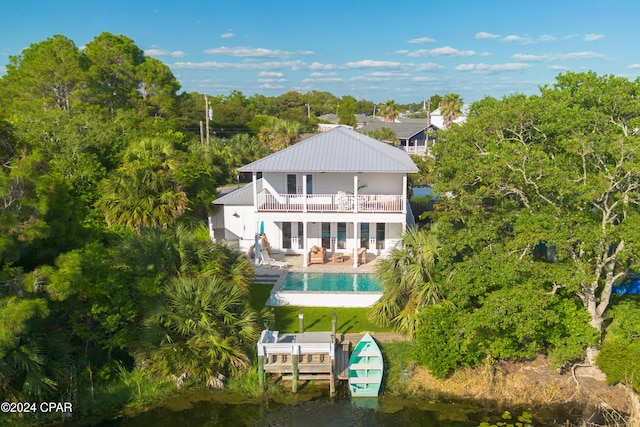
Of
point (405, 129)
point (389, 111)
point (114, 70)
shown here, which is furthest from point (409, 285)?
point (389, 111)

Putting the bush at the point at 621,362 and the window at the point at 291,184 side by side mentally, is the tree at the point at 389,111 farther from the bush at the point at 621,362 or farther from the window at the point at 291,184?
the bush at the point at 621,362

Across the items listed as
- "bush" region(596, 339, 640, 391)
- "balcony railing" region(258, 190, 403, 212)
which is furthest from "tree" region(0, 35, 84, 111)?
"bush" region(596, 339, 640, 391)

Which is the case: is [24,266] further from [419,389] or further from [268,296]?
[419,389]

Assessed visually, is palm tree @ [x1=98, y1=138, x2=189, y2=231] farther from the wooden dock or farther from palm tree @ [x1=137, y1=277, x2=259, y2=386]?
the wooden dock

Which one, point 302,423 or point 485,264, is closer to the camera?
point 302,423

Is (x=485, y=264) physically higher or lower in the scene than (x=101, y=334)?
higher

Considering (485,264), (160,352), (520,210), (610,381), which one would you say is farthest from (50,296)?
(610,381)

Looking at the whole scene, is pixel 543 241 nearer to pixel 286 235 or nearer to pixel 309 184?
pixel 309 184

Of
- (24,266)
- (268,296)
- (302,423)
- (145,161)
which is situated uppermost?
(145,161)
